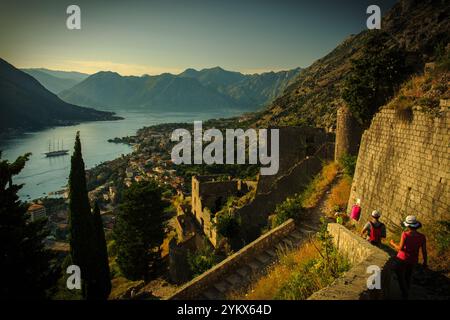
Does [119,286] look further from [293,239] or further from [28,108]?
[28,108]

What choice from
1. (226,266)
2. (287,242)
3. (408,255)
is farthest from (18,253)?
(408,255)

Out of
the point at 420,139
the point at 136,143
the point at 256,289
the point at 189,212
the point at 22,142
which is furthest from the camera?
the point at 136,143

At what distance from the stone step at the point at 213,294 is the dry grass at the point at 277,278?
494mm

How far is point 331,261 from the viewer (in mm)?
5340

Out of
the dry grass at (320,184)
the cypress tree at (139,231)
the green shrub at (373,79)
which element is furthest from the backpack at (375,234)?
the cypress tree at (139,231)

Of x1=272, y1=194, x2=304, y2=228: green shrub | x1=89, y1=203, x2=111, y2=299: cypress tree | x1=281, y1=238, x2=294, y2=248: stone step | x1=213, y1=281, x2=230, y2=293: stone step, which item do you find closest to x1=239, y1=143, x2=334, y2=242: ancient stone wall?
x1=272, y1=194, x2=304, y2=228: green shrub

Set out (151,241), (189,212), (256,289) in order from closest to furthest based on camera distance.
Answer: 1. (256,289)
2. (151,241)
3. (189,212)

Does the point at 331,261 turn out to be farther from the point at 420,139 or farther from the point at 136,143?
the point at 136,143

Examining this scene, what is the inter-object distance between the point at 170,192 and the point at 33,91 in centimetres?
14583

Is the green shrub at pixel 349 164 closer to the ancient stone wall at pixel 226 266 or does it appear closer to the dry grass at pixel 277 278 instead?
the ancient stone wall at pixel 226 266

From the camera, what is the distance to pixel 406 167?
24.0 ft

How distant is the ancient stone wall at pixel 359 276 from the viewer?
12.3 ft

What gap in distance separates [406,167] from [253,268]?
14.3 feet
